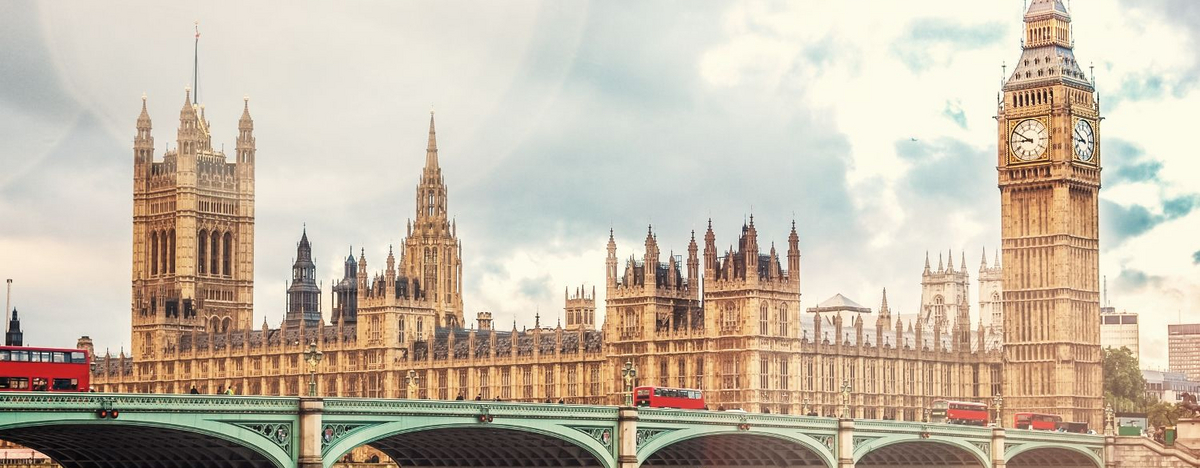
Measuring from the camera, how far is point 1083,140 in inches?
5891

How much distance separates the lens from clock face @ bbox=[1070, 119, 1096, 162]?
14850 cm

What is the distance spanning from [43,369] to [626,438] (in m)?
23.6

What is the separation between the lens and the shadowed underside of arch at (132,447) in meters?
71.8

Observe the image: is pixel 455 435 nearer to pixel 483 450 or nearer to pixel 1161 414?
pixel 483 450

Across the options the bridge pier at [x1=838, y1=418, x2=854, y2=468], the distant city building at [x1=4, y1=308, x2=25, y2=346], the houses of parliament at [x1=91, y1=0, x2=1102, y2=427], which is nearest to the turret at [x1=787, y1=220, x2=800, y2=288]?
the houses of parliament at [x1=91, y1=0, x2=1102, y2=427]

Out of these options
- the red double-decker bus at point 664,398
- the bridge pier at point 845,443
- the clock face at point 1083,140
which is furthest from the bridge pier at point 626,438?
the clock face at point 1083,140

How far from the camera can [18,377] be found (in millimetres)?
77688

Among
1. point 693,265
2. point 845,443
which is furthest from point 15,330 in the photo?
point 845,443

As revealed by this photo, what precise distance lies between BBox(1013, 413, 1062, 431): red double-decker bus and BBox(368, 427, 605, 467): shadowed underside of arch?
4367 centimetres

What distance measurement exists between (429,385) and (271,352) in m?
23.0

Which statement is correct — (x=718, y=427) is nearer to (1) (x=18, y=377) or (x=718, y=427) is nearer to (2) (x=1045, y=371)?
(1) (x=18, y=377)

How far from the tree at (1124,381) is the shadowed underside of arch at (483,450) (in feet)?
312

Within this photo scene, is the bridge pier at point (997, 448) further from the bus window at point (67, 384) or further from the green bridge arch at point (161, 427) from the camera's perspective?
the bus window at point (67, 384)

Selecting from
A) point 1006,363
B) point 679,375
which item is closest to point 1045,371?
point 1006,363
